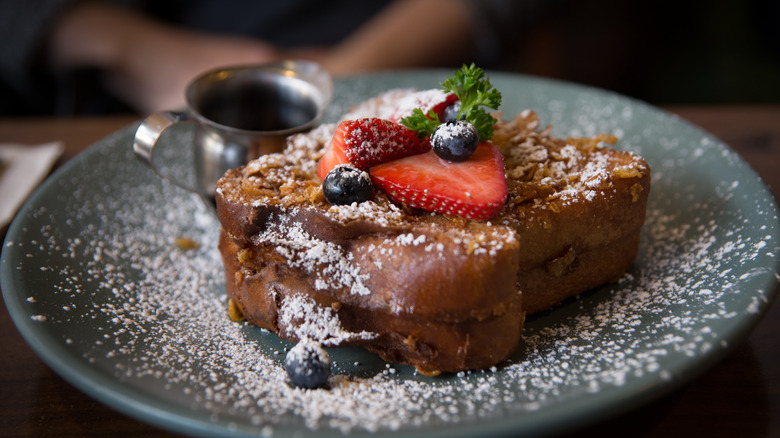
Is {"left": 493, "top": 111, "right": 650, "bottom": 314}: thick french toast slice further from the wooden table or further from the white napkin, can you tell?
the white napkin

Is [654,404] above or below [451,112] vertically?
below

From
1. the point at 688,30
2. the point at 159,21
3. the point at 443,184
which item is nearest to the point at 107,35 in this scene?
the point at 159,21

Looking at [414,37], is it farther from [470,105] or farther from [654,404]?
[654,404]

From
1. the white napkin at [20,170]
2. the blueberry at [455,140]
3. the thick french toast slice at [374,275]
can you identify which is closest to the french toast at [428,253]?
the thick french toast slice at [374,275]

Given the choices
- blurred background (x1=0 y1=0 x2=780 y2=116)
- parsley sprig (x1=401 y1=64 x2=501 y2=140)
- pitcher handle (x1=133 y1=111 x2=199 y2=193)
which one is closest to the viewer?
parsley sprig (x1=401 y1=64 x2=501 y2=140)

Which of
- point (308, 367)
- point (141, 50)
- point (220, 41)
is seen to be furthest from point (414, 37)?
point (308, 367)

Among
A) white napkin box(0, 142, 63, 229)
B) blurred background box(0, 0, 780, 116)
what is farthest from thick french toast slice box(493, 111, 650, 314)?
blurred background box(0, 0, 780, 116)
